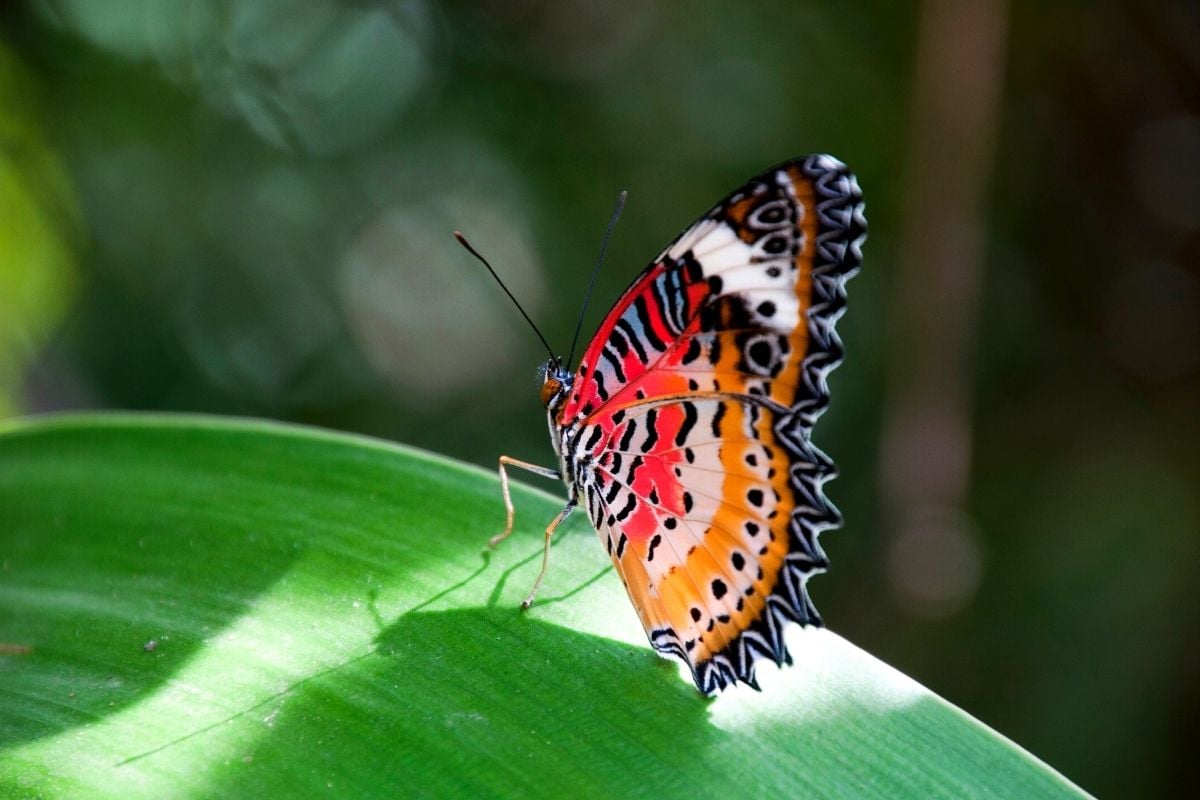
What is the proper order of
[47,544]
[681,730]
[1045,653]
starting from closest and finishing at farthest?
[681,730] → [47,544] → [1045,653]

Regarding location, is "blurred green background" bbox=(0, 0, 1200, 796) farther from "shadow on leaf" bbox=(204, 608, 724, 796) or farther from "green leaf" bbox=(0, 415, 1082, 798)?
"shadow on leaf" bbox=(204, 608, 724, 796)

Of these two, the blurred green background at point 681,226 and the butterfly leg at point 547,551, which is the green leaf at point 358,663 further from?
the blurred green background at point 681,226

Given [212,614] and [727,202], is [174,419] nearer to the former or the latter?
[212,614]

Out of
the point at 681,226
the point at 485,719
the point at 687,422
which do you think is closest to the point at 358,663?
the point at 485,719

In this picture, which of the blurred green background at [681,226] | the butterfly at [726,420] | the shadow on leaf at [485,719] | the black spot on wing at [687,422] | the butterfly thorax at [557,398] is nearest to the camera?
the shadow on leaf at [485,719]

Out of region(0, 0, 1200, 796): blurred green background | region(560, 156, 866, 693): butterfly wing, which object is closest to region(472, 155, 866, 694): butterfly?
region(560, 156, 866, 693): butterfly wing

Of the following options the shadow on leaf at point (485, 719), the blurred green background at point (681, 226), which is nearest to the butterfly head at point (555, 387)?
the shadow on leaf at point (485, 719)

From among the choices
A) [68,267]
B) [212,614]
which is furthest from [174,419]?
[68,267]
